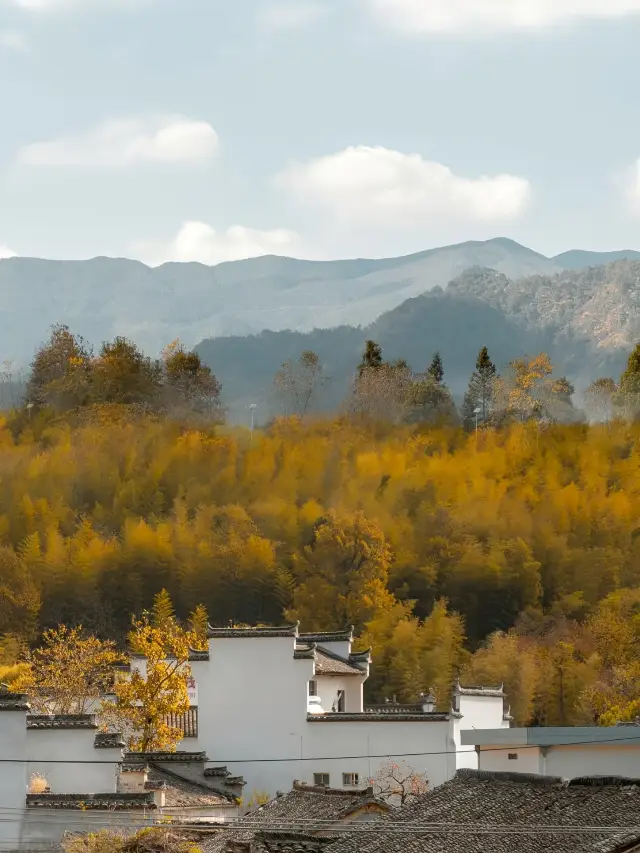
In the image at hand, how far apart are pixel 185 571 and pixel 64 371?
2296 centimetres

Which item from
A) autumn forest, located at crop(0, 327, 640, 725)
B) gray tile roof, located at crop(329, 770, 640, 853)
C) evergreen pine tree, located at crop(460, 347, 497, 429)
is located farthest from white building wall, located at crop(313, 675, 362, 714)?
evergreen pine tree, located at crop(460, 347, 497, 429)

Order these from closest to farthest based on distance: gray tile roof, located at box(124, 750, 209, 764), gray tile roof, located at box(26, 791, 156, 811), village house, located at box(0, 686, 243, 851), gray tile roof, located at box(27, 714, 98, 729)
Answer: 1. village house, located at box(0, 686, 243, 851)
2. gray tile roof, located at box(26, 791, 156, 811)
3. gray tile roof, located at box(27, 714, 98, 729)
4. gray tile roof, located at box(124, 750, 209, 764)

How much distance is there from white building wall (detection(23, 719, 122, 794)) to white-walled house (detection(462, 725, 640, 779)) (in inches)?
336

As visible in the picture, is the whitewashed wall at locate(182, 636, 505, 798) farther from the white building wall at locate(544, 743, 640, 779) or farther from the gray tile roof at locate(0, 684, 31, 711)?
the white building wall at locate(544, 743, 640, 779)

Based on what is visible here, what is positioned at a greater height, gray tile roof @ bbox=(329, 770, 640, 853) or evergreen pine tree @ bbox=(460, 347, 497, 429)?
evergreen pine tree @ bbox=(460, 347, 497, 429)

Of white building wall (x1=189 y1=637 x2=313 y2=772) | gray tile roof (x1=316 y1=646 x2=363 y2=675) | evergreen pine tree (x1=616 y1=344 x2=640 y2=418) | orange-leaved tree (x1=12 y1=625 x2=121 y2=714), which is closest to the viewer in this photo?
white building wall (x1=189 y1=637 x2=313 y2=772)

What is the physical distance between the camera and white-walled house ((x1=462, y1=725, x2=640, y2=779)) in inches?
719

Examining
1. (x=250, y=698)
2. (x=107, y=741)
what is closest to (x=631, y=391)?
(x=250, y=698)

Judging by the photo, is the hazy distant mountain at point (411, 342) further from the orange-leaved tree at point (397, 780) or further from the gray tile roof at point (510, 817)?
the gray tile roof at point (510, 817)

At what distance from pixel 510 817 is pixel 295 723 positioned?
18385mm

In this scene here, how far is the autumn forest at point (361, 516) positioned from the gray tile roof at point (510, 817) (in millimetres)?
30622

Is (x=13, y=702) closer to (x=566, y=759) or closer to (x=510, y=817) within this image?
(x=566, y=759)

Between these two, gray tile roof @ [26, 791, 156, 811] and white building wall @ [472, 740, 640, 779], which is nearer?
white building wall @ [472, 740, 640, 779]

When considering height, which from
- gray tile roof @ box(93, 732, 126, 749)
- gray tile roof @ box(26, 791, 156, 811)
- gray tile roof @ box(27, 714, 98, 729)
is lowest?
gray tile roof @ box(26, 791, 156, 811)
